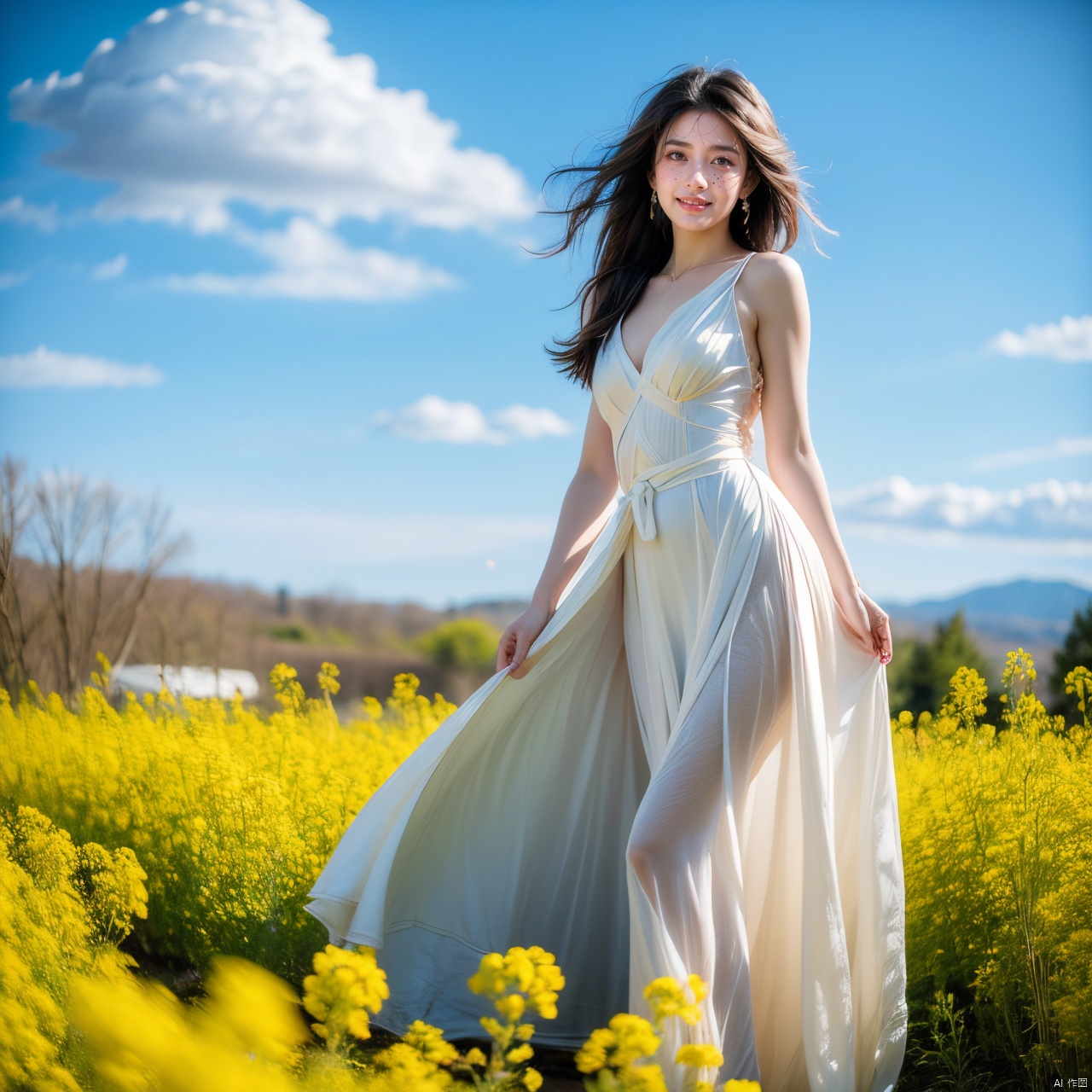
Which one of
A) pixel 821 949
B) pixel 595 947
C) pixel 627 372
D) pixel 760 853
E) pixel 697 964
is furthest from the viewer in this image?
pixel 595 947

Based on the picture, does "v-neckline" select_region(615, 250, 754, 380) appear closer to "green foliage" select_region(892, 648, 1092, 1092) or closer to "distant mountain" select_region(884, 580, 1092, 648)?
"green foliage" select_region(892, 648, 1092, 1092)

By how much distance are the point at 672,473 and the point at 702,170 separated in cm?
79

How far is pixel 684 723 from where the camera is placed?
2.25m

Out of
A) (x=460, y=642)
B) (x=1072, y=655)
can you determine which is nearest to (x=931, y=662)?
(x=1072, y=655)

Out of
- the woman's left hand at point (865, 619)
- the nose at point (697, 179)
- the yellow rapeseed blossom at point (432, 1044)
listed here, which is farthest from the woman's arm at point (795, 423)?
Answer: the yellow rapeseed blossom at point (432, 1044)

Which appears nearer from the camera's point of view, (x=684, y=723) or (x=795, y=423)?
(x=684, y=723)

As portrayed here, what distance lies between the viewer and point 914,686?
55.1ft

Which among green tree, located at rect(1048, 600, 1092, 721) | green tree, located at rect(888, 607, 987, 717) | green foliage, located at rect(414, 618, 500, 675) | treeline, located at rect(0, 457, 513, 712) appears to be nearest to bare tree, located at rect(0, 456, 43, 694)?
treeline, located at rect(0, 457, 513, 712)

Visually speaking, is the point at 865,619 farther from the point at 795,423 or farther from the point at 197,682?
the point at 197,682

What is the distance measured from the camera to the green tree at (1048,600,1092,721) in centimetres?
889

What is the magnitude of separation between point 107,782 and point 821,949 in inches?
101

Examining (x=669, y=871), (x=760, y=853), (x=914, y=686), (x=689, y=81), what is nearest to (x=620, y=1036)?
(x=669, y=871)

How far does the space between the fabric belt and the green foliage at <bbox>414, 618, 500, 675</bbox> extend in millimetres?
24545

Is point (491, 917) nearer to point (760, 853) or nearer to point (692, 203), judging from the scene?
point (760, 853)
